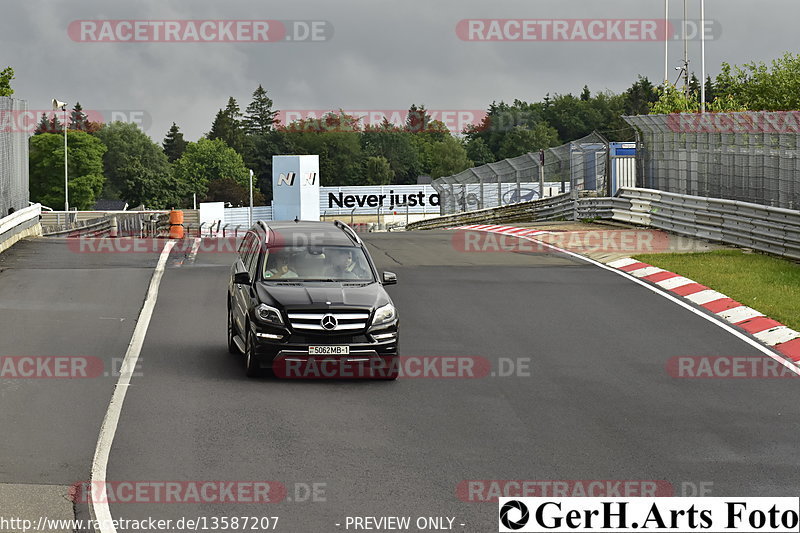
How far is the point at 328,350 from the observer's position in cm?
1252

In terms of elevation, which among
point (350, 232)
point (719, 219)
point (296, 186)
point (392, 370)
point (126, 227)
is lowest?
point (392, 370)

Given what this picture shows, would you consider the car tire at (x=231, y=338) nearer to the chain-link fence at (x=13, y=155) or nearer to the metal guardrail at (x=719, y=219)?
the metal guardrail at (x=719, y=219)

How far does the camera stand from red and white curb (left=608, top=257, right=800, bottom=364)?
1496 centimetres

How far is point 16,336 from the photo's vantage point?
1498 centimetres

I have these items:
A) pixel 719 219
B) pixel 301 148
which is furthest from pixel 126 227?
pixel 301 148

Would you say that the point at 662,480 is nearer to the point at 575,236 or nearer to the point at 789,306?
the point at 789,306

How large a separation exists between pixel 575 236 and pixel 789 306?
10616 mm

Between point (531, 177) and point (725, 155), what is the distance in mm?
12965

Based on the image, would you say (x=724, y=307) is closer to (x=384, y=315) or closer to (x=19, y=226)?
(x=384, y=315)

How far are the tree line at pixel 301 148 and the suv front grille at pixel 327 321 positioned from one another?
117218 mm

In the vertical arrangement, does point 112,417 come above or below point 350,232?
below

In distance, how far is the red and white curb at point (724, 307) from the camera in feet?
49.1

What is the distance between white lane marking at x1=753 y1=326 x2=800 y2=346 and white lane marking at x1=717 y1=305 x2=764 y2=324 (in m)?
0.79

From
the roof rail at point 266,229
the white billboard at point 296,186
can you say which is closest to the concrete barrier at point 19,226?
the roof rail at point 266,229
